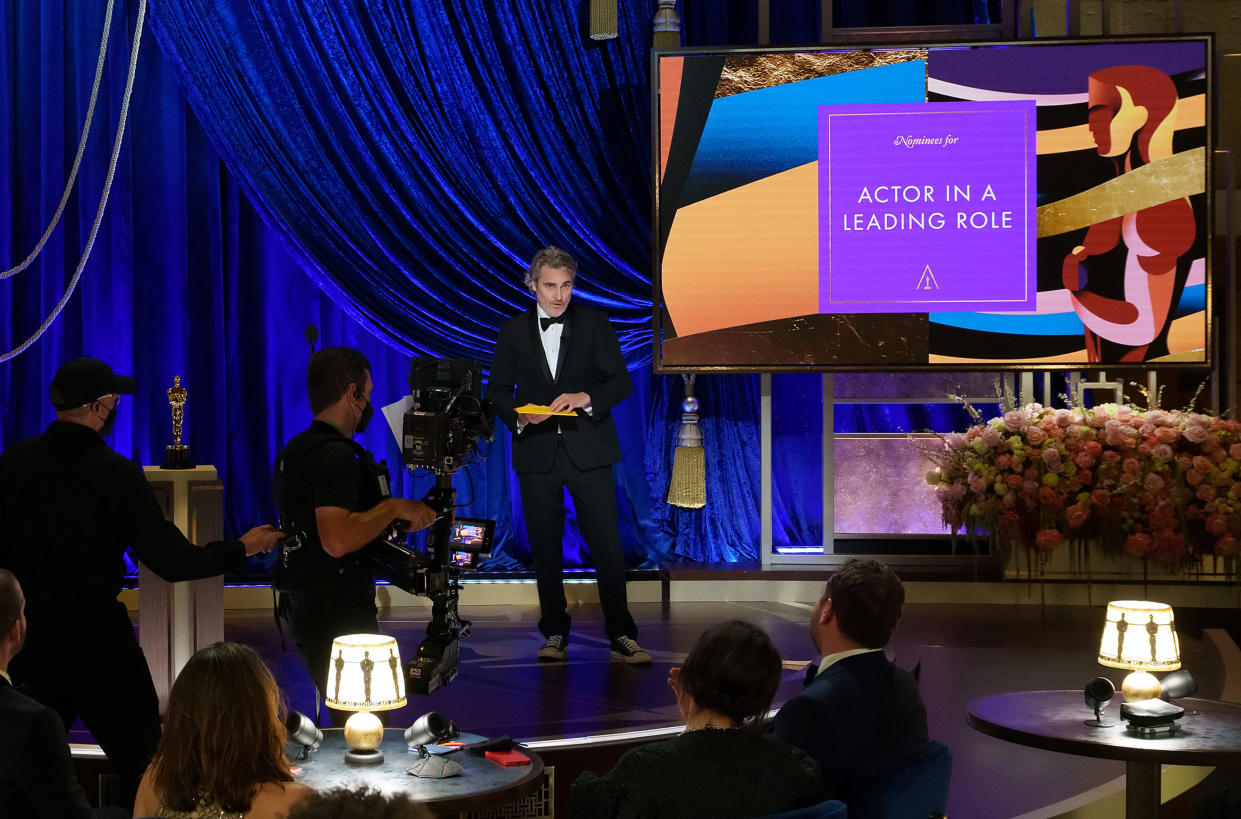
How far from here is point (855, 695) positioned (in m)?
2.65

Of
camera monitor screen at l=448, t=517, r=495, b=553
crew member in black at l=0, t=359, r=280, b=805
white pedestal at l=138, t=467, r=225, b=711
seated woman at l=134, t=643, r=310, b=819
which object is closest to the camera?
seated woman at l=134, t=643, r=310, b=819

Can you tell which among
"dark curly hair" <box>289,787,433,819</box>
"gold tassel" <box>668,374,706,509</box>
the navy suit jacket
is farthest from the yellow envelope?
"dark curly hair" <box>289,787,433,819</box>

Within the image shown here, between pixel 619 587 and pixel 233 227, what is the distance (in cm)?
275

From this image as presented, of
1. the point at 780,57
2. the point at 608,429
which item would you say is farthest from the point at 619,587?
the point at 780,57

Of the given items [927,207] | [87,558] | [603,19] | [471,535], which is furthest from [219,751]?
[603,19]

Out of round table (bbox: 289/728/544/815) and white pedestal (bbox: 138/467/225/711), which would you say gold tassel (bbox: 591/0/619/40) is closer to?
white pedestal (bbox: 138/467/225/711)

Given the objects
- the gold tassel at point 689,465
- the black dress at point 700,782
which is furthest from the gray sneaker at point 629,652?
the black dress at point 700,782

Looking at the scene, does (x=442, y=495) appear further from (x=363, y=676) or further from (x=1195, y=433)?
(x=1195, y=433)

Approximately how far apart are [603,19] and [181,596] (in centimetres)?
329

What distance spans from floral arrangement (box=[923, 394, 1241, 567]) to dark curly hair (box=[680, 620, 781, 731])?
359cm

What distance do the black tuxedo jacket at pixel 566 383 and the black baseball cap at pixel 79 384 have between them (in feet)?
6.59

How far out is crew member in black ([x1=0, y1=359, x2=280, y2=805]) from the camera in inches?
120

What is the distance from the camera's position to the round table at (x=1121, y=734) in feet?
9.36

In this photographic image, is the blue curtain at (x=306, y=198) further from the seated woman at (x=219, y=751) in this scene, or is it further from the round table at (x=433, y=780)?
the seated woman at (x=219, y=751)
